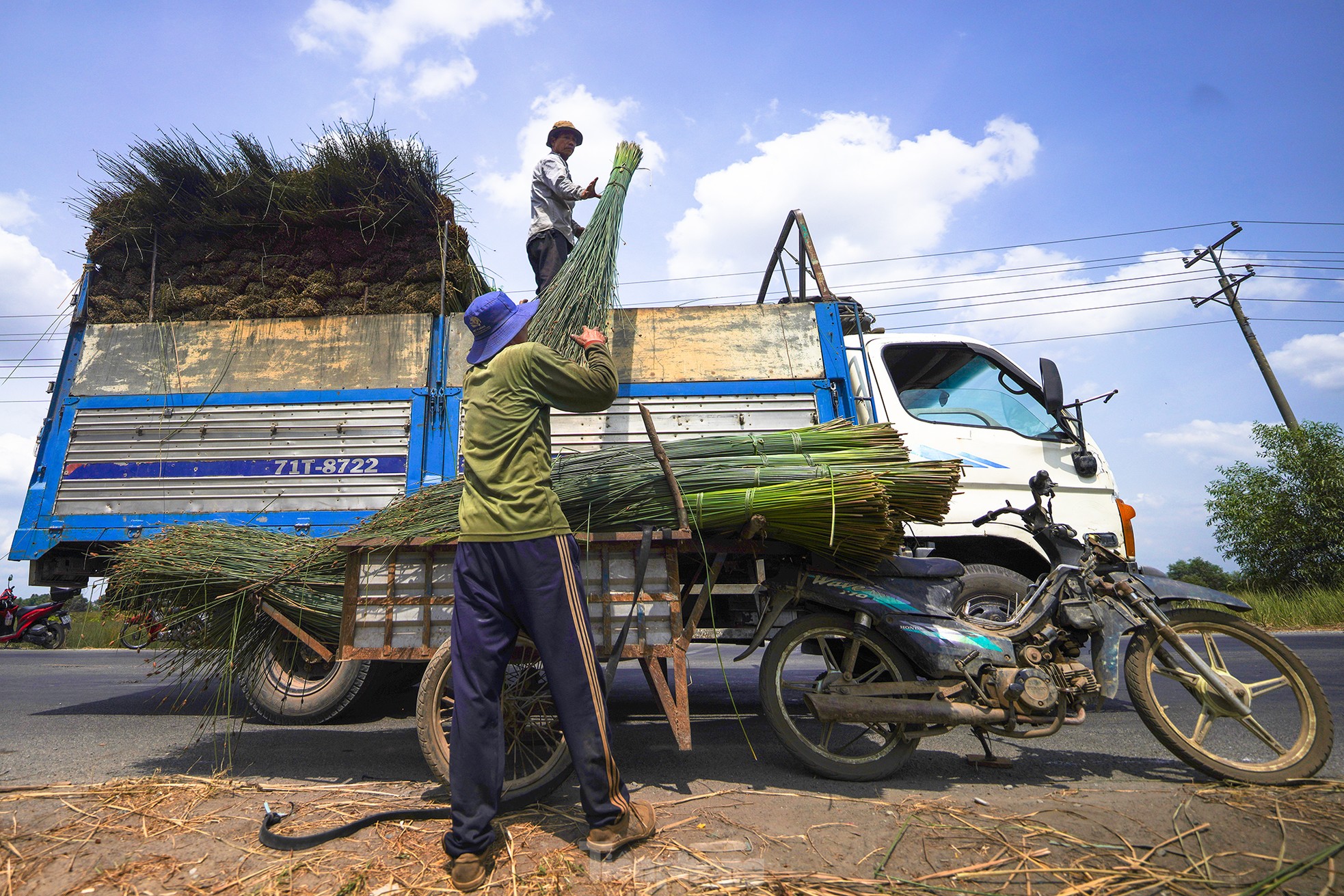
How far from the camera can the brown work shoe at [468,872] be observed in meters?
1.92

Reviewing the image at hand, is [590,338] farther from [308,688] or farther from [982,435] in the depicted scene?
[982,435]

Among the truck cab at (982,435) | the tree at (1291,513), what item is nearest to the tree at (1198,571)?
the tree at (1291,513)

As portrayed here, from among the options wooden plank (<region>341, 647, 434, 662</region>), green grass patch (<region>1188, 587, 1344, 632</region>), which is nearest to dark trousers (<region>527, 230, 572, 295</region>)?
wooden plank (<region>341, 647, 434, 662</region>)

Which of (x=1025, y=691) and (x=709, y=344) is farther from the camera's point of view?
(x=709, y=344)

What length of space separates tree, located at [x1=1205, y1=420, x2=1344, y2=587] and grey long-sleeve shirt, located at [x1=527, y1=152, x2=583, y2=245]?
1572cm

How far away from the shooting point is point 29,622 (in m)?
9.91

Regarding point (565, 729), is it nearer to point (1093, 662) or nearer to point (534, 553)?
point (534, 553)

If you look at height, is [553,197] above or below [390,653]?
above

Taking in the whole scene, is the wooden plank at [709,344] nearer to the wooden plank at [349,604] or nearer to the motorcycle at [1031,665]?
the motorcycle at [1031,665]

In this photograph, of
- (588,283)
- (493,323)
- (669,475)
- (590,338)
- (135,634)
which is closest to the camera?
(590,338)

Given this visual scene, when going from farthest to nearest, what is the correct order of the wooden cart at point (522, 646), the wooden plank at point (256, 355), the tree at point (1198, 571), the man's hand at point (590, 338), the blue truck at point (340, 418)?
1. the tree at point (1198, 571)
2. the wooden plank at point (256, 355)
3. the blue truck at point (340, 418)
4. the wooden cart at point (522, 646)
5. the man's hand at point (590, 338)

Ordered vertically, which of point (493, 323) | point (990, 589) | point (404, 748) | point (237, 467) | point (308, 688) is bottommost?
point (404, 748)

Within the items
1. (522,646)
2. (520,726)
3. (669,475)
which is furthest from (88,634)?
(669,475)

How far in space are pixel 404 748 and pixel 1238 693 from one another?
3983 millimetres
